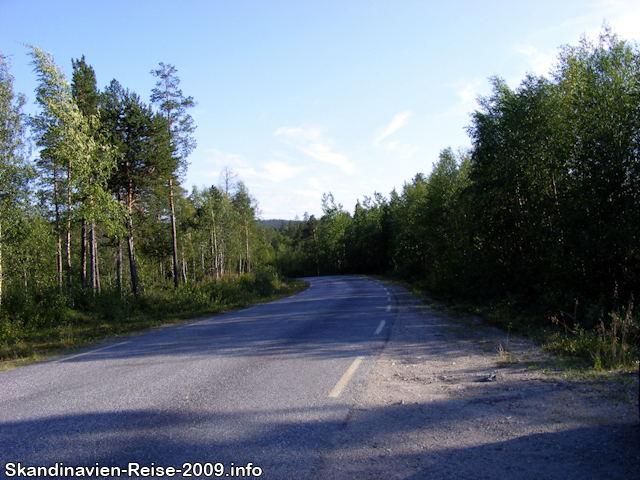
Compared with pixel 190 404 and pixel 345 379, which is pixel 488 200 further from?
pixel 190 404

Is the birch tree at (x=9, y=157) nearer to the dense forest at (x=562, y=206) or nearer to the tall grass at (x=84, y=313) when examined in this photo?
the tall grass at (x=84, y=313)

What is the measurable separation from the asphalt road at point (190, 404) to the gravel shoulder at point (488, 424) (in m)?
0.37

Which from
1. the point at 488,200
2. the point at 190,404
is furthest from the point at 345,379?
the point at 488,200

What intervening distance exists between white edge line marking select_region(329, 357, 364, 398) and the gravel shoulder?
0.31 m

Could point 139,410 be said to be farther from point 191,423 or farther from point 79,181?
point 79,181

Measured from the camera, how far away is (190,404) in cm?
488

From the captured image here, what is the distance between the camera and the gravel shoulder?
3213mm

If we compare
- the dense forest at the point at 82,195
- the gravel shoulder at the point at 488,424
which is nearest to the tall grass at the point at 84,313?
the dense forest at the point at 82,195

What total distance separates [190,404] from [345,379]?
2.11 metres

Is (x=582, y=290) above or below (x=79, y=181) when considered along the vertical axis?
below

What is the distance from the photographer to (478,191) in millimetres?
17078

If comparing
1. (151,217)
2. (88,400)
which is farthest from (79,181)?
(88,400)

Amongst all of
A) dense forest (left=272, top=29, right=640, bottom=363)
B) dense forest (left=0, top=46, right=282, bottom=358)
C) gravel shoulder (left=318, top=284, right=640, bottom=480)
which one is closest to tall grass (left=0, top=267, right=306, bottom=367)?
dense forest (left=0, top=46, right=282, bottom=358)

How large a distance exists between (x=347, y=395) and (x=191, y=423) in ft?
6.18
